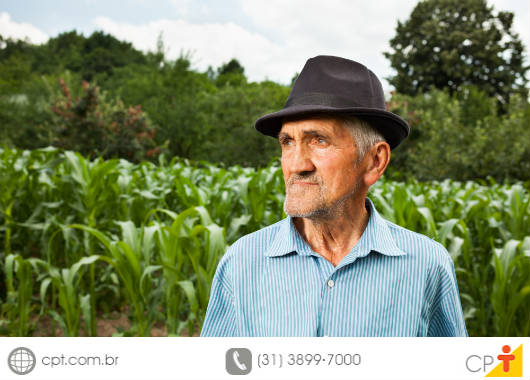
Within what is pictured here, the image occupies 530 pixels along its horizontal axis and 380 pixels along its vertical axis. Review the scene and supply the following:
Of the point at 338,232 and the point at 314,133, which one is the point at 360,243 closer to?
the point at 338,232

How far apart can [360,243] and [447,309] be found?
259 mm

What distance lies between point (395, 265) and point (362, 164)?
0.24m

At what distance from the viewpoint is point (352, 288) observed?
102 centimetres

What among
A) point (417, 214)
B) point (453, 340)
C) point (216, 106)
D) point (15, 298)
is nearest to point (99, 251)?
point (15, 298)

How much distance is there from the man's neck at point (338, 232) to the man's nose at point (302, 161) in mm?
143

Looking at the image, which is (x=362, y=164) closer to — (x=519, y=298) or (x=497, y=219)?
(x=519, y=298)

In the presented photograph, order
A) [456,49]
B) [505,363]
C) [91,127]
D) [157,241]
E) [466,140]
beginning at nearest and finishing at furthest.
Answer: [505,363] → [157,241] → [456,49] → [466,140] → [91,127]

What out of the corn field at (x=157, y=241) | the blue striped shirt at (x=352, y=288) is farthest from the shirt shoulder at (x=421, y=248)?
the corn field at (x=157, y=241)

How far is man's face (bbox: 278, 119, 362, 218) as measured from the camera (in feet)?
3.16

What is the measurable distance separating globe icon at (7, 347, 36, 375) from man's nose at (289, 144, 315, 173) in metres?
0.76

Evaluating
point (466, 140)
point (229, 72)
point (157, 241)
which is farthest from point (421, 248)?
point (229, 72)

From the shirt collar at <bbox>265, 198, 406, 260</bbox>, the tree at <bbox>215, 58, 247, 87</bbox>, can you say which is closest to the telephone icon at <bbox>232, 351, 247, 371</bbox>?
the shirt collar at <bbox>265, 198, 406, 260</bbox>

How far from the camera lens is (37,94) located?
19766 millimetres

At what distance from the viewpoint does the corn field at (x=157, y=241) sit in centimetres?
225
